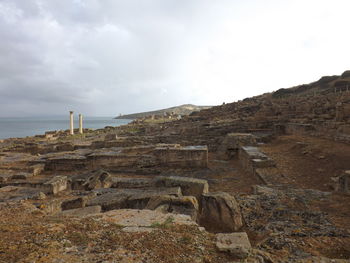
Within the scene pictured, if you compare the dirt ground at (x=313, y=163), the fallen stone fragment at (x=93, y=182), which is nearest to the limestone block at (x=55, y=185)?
the fallen stone fragment at (x=93, y=182)

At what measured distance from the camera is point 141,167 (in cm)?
927

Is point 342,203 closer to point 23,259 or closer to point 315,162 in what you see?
point 315,162

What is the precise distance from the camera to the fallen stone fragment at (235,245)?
2.62m

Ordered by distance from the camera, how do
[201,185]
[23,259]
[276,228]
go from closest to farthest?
[23,259]
[276,228]
[201,185]

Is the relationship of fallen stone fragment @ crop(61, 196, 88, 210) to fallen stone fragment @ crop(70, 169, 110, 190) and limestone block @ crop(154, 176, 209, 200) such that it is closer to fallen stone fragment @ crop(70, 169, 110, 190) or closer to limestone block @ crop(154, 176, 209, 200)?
fallen stone fragment @ crop(70, 169, 110, 190)

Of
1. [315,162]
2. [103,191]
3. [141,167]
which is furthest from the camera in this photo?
[141,167]

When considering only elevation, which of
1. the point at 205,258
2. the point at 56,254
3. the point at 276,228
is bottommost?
the point at 276,228

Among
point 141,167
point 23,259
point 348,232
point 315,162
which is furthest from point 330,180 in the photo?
point 23,259

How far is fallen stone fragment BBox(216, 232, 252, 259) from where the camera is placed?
2.62m

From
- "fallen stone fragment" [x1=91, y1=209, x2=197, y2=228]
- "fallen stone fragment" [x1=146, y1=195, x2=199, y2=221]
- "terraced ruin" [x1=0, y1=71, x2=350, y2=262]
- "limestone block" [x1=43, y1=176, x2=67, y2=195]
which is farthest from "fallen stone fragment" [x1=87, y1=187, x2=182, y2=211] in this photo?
"limestone block" [x1=43, y1=176, x2=67, y2=195]

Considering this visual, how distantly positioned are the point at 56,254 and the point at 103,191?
3.81 m

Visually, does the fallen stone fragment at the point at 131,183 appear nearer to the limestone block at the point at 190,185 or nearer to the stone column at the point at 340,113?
the limestone block at the point at 190,185

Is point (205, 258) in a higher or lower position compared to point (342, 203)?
higher

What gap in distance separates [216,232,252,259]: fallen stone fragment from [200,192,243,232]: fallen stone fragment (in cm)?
95
